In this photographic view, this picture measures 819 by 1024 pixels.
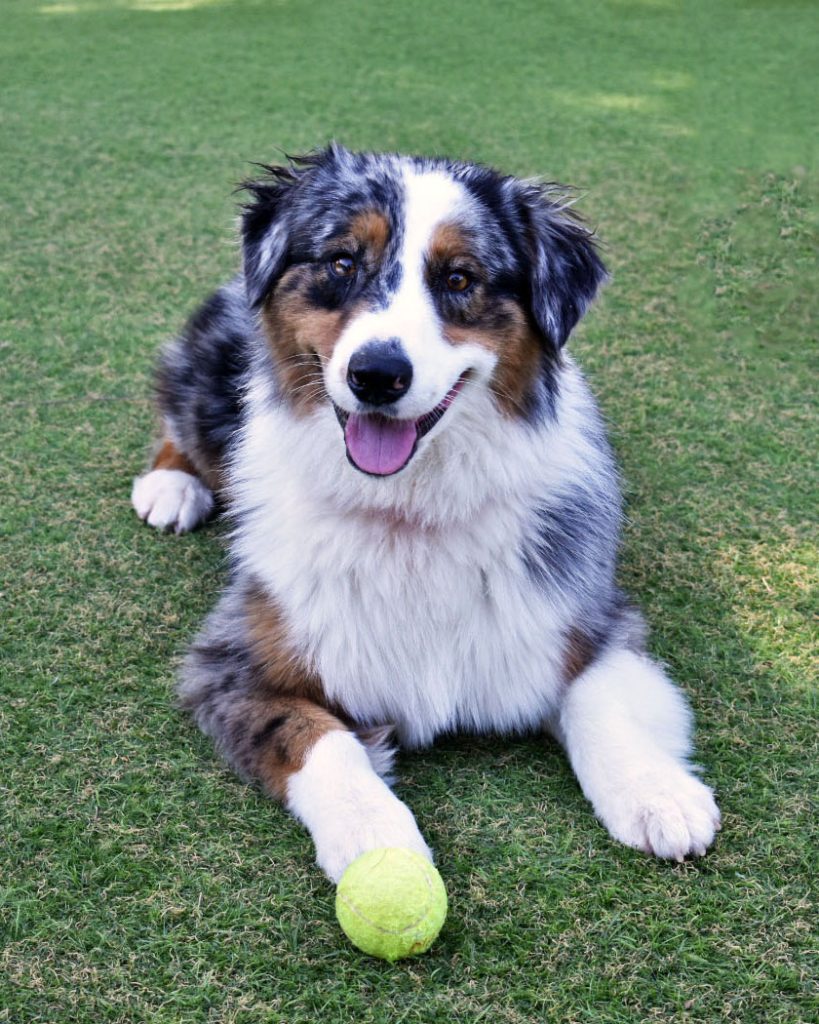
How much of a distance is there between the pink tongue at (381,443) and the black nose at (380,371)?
168 mm

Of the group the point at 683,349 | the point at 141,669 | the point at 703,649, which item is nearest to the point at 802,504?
the point at 703,649

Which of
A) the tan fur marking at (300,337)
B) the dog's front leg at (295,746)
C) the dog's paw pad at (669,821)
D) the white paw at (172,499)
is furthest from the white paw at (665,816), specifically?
the white paw at (172,499)

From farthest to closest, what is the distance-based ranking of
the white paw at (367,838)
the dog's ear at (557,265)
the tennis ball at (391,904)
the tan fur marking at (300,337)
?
the dog's ear at (557,265), the tan fur marking at (300,337), the white paw at (367,838), the tennis ball at (391,904)

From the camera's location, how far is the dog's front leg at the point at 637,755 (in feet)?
8.91

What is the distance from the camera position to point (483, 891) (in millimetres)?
2629

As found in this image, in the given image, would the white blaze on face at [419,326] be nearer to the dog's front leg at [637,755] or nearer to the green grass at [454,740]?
the dog's front leg at [637,755]

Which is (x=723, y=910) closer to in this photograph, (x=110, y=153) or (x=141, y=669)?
(x=141, y=669)

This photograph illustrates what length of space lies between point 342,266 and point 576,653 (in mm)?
1287

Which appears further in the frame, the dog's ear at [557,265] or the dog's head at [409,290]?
the dog's ear at [557,265]

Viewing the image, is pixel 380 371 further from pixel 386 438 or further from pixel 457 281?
pixel 457 281

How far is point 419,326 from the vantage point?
9.03 feet

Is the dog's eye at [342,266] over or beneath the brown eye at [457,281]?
beneath

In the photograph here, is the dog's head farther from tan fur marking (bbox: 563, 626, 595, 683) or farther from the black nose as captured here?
tan fur marking (bbox: 563, 626, 595, 683)

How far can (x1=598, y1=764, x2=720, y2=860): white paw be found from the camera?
2.69 metres
